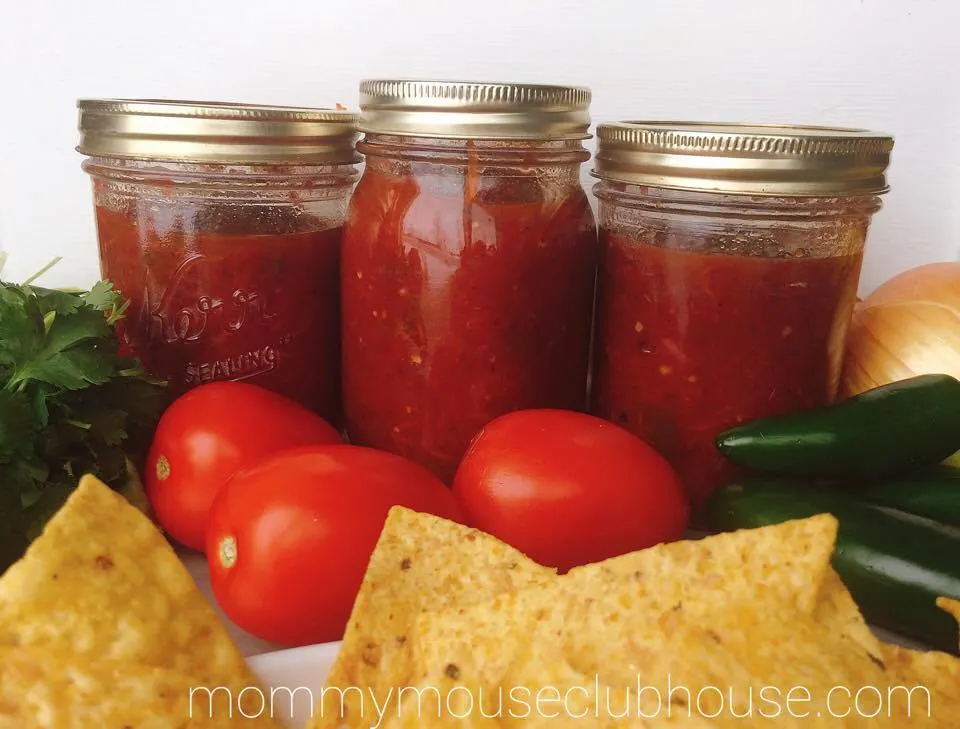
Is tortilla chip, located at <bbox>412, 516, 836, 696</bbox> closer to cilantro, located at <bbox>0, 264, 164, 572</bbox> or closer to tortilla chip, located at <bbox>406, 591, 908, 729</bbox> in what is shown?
tortilla chip, located at <bbox>406, 591, 908, 729</bbox>

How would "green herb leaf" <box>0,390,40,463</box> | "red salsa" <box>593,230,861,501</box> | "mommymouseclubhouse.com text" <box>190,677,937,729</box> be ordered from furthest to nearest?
"red salsa" <box>593,230,861,501</box>
"green herb leaf" <box>0,390,40,463</box>
"mommymouseclubhouse.com text" <box>190,677,937,729</box>

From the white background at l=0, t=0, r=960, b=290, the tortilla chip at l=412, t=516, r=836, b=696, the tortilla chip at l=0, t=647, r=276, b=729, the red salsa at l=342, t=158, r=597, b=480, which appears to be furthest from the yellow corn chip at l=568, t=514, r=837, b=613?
the white background at l=0, t=0, r=960, b=290

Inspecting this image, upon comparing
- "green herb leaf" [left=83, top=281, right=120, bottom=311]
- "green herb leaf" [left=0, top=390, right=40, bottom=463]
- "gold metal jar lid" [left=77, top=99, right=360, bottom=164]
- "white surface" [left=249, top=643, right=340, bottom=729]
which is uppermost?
"gold metal jar lid" [left=77, top=99, right=360, bottom=164]

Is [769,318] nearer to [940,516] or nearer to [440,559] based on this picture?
[940,516]

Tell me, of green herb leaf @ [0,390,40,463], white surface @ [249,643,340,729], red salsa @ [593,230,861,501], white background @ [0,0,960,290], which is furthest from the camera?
white background @ [0,0,960,290]

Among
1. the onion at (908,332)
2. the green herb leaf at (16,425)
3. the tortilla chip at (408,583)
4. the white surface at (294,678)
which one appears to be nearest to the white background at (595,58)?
the onion at (908,332)

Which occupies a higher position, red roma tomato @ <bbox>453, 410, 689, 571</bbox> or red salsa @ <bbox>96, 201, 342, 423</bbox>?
red salsa @ <bbox>96, 201, 342, 423</bbox>

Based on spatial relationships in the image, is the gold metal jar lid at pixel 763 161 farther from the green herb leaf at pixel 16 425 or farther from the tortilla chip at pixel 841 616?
the green herb leaf at pixel 16 425
